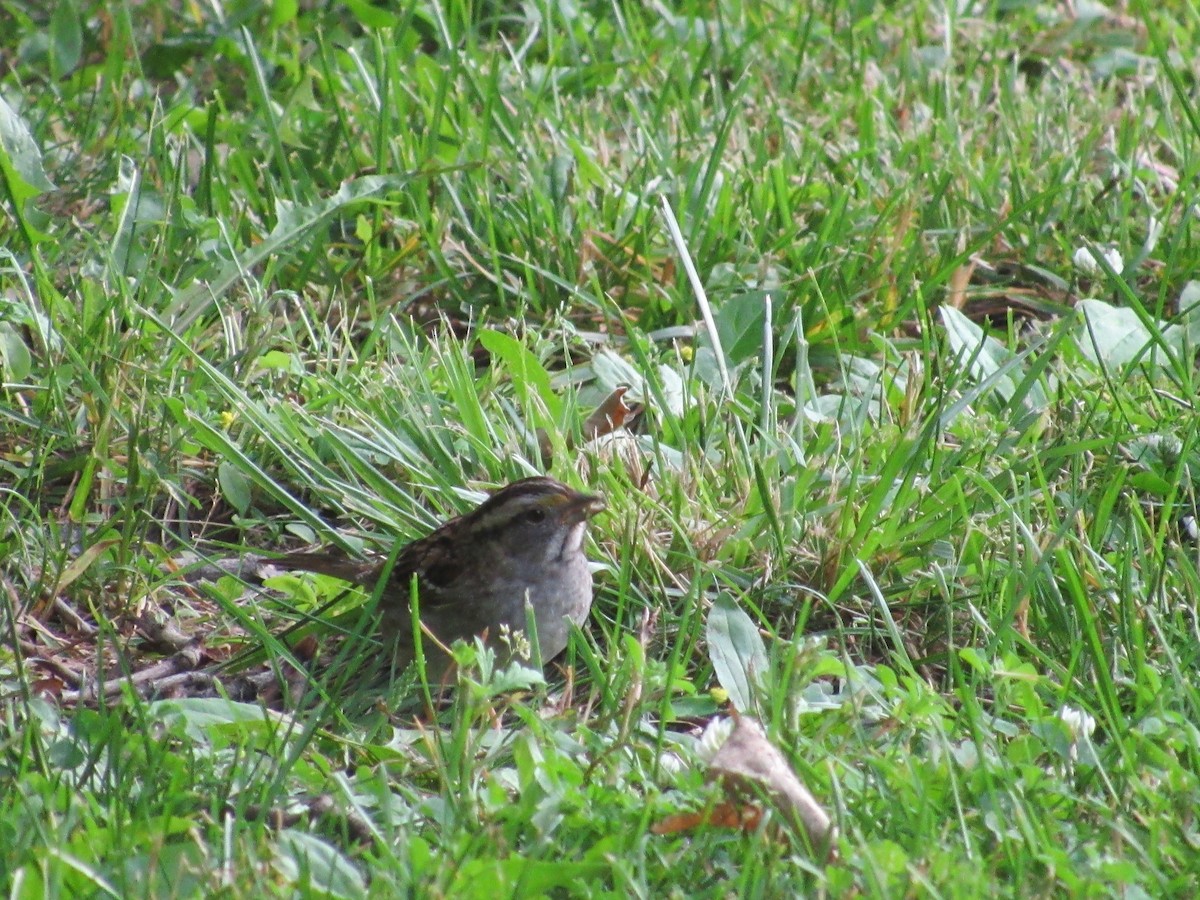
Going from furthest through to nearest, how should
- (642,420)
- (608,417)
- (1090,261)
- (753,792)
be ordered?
1. (1090,261)
2. (642,420)
3. (608,417)
4. (753,792)

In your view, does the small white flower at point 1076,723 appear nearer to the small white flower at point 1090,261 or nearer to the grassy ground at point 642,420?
the grassy ground at point 642,420

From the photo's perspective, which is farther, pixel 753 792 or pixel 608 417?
pixel 608 417

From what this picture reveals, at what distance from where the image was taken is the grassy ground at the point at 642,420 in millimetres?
3070

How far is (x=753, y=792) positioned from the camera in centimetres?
306

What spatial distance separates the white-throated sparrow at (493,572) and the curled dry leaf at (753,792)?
0.85 metres

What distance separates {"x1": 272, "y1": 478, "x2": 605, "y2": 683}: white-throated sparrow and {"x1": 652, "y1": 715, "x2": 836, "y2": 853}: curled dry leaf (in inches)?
33.6

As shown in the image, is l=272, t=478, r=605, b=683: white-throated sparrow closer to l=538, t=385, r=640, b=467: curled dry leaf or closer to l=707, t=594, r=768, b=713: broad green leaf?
l=707, t=594, r=768, b=713: broad green leaf

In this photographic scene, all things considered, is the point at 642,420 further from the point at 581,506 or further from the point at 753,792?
the point at 753,792

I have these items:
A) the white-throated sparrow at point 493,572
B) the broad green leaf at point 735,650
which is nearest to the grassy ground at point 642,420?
the broad green leaf at point 735,650

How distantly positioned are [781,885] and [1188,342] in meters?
2.51

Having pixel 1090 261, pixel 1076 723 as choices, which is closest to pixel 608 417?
pixel 1090 261

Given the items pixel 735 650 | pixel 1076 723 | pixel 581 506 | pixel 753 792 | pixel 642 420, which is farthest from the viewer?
pixel 642 420

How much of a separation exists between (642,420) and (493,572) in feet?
3.13

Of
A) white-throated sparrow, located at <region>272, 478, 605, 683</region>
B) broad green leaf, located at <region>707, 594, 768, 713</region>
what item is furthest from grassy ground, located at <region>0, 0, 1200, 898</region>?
white-throated sparrow, located at <region>272, 478, 605, 683</region>
